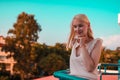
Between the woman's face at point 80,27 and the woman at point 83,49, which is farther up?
the woman's face at point 80,27

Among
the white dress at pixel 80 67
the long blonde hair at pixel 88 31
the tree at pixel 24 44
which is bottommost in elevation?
the white dress at pixel 80 67

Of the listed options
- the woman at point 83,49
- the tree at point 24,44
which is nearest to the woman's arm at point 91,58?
the woman at point 83,49

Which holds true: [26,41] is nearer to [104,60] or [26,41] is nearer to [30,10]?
[104,60]

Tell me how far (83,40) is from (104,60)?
14471mm

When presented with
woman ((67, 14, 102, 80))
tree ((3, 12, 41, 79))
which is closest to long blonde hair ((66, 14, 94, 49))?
woman ((67, 14, 102, 80))

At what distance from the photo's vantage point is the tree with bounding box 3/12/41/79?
16109mm

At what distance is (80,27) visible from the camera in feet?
3.36

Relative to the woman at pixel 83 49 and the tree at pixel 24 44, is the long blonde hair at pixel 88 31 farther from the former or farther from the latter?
the tree at pixel 24 44

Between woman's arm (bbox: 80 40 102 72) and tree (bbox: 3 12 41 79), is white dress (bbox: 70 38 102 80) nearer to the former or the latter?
woman's arm (bbox: 80 40 102 72)

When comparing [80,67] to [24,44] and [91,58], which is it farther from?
[24,44]

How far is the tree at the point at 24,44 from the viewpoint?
16109 millimetres

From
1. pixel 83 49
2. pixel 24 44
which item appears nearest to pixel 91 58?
pixel 83 49

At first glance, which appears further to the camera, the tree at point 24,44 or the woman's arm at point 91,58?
the tree at point 24,44

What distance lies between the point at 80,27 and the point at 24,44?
15.3 m
